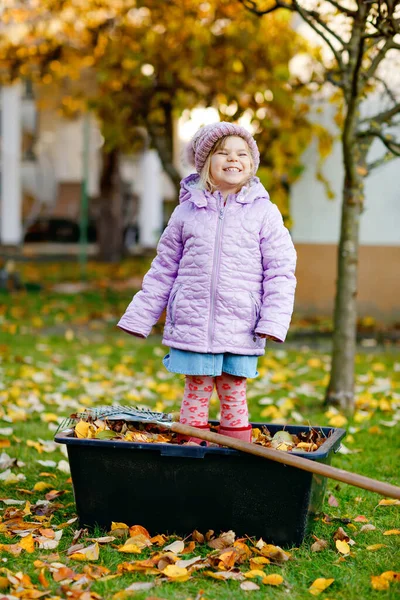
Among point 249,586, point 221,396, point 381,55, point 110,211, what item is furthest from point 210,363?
point 110,211

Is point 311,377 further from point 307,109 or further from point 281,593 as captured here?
point 281,593

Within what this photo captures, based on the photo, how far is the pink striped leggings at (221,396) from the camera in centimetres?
356

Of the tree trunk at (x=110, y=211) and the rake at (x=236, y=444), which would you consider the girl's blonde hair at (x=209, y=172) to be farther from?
the tree trunk at (x=110, y=211)

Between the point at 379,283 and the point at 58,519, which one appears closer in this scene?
the point at 58,519

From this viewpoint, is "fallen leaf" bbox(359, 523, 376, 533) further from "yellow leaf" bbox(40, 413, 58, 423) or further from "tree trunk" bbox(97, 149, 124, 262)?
"tree trunk" bbox(97, 149, 124, 262)

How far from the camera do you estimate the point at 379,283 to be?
9.49m

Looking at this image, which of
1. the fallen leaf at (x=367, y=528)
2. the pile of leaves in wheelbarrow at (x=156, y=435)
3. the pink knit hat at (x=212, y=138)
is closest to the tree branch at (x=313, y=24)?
the pink knit hat at (x=212, y=138)

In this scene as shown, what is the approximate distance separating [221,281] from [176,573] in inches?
42.2

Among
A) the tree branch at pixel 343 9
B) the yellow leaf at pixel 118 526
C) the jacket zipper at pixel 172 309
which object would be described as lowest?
the yellow leaf at pixel 118 526

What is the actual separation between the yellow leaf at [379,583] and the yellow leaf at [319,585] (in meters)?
0.14

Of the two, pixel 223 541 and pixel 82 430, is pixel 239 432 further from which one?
pixel 82 430

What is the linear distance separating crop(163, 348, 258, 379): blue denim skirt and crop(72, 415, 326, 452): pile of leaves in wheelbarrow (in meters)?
0.29

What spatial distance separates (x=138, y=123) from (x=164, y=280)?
6.15 metres

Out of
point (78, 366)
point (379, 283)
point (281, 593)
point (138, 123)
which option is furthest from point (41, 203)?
point (281, 593)
